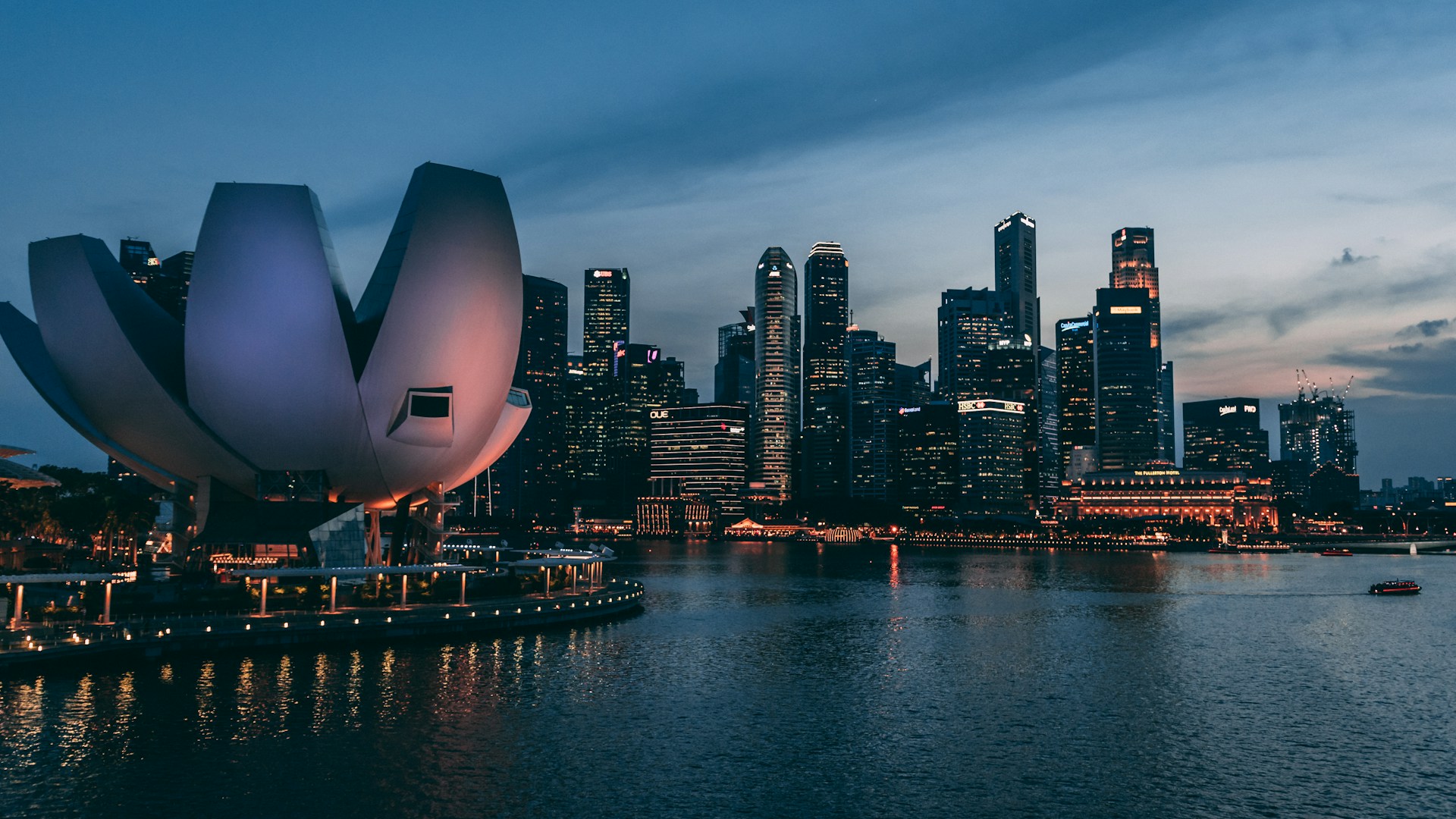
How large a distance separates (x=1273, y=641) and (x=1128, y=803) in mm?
36617

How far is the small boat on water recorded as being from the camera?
92.7 meters

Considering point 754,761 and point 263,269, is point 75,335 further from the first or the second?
point 754,761

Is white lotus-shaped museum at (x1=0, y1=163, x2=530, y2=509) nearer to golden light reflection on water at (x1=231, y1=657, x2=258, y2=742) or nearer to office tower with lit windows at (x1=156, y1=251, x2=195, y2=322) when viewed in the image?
golden light reflection on water at (x1=231, y1=657, x2=258, y2=742)

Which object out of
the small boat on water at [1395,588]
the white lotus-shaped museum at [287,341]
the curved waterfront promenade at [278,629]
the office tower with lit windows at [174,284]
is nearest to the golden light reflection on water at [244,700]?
the curved waterfront promenade at [278,629]

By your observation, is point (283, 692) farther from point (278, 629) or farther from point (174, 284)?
point (174, 284)

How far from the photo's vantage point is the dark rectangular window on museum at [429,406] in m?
55.3

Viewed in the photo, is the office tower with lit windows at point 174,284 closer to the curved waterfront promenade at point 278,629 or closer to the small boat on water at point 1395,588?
the curved waterfront promenade at point 278,629

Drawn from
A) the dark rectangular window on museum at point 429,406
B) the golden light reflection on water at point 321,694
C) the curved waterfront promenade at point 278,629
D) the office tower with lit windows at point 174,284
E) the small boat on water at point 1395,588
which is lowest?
the small boat on water at point 1395,588

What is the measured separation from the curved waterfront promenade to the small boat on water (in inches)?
2859

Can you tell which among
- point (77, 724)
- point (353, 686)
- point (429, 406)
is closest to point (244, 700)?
point (353, 686)

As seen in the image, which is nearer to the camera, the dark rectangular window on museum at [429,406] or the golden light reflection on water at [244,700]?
the golden light reflection on water at [244,700]

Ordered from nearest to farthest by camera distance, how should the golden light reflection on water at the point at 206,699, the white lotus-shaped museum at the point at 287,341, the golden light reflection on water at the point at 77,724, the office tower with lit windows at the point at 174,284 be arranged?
the golden light reflection on water at the point at 77,724, the golden light reflection on water at the point at 206,699, the white lotus-shaped museum at the point at 287,341, the office tower with lit windows at the point at 174,284

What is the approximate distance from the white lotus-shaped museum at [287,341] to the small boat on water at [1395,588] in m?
79.2

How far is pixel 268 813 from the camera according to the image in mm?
23750
